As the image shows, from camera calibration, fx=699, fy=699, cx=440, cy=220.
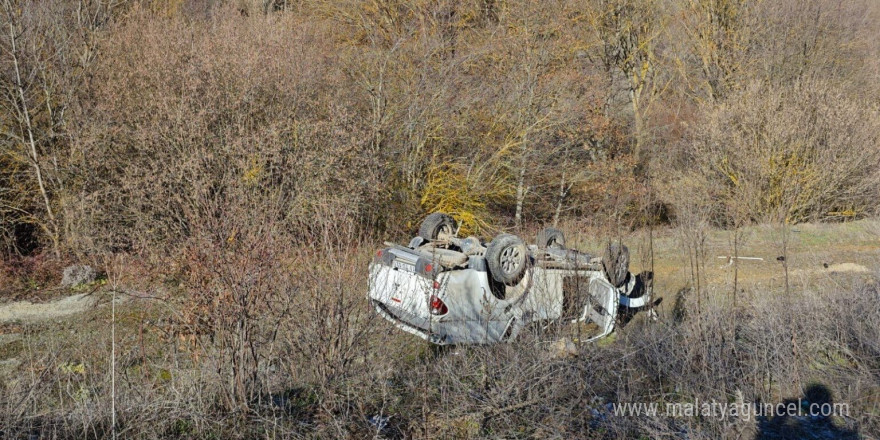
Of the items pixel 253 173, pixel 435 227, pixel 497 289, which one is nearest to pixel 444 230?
pixel 435 227

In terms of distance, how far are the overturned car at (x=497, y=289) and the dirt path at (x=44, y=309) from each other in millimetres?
5969

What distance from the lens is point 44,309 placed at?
11.4 m

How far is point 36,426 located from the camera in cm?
528

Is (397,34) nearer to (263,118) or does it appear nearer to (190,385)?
(263,118)

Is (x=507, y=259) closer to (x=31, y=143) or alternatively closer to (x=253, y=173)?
(x=253, y=173)

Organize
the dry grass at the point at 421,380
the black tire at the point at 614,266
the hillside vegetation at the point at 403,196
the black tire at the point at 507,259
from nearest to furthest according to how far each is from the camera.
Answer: the dry grass at the point at 421,380 → the hillside vegetation at the point at 403,196 → the black tire at the point at 507,259 → the black tire at the point at 614,266

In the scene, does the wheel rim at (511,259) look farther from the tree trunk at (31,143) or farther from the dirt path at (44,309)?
the tree trunk at (31,143)

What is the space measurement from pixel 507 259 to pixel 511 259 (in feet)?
0.21

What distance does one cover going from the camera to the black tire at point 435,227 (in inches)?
403

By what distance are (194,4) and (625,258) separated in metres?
19.4

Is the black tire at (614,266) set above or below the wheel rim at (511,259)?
below

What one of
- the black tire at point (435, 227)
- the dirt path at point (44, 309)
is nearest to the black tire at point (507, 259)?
the black tire at point (435, 227)

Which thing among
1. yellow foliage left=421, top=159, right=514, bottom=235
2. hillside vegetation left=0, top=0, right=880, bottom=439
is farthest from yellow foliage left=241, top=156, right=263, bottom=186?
yellow foliage left=421, top=159, right=514, bottom=235

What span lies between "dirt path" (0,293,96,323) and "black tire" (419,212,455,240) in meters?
5.86
